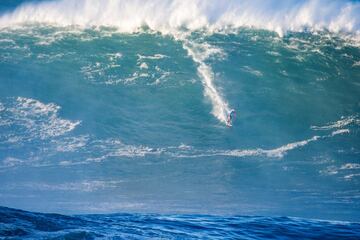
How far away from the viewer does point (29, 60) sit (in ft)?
50.4

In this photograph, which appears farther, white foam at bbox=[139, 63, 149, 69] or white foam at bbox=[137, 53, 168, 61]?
white foam at bbox=[139, 63, 149, 69]

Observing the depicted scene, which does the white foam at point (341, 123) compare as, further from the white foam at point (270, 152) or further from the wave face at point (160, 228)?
the wave face at point (160, 228)

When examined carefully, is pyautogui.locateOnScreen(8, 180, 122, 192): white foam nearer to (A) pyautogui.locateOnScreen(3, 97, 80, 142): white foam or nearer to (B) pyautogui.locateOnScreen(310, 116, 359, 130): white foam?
(A) pyautogui.locateOnScreen(3, 97, 80, 142): white foam

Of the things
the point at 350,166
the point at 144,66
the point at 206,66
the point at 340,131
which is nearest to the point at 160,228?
the point at 206,66

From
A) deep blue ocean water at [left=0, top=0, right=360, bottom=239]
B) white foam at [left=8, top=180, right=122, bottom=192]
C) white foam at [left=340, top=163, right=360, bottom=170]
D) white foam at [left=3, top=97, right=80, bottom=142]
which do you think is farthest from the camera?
white foam at [left=8, top=180, right=122, bottom=192]

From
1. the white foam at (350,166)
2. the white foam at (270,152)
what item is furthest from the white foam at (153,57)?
the white foam at (350,166)

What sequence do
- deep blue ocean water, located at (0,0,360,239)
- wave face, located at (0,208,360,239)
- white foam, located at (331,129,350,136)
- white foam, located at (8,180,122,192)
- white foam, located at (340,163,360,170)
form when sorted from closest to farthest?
wave face, located at (0,208,360,239) < deep blue ocean water, located at (0,0,360,239) < white foam, located at (331,129,350,136) < white foam, located at (340,163,360,170) < white foam, located at (8,180,122,192)

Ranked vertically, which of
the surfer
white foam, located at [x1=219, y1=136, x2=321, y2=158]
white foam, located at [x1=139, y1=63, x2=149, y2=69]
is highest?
white foam, located at [x1=139, y1=63, x2=149, y2=69]

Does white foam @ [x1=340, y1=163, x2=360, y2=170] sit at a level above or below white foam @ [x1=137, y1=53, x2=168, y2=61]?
below

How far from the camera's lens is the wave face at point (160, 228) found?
4.61 m

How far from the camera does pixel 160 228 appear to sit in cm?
586

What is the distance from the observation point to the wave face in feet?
15.1

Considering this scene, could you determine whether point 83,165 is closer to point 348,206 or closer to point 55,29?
point 55,29

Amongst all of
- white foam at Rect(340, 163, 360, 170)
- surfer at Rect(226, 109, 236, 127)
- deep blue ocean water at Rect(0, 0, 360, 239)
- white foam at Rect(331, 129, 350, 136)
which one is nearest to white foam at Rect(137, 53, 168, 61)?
deep blue ocean water at Rect(0, 0, 360, 239)
